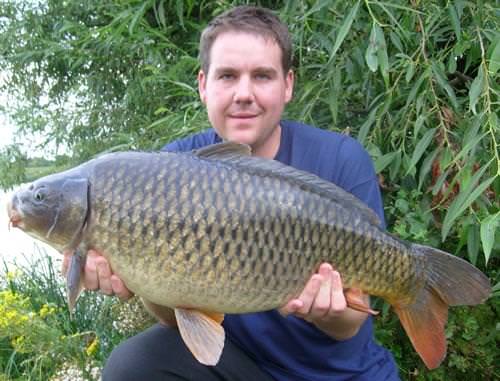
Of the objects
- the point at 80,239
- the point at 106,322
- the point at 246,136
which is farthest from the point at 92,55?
the point at 80,239

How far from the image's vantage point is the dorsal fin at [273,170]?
1.19m

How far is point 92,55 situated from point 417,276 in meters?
2.07

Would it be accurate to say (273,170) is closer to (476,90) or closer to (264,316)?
(264,316)

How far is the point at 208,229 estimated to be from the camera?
3.70 ft

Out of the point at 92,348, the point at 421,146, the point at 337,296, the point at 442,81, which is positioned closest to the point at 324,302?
the point at 337,296

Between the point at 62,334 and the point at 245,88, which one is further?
the point at 62,334

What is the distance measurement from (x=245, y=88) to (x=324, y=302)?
1.61 ft

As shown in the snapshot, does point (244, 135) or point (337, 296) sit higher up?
point (244, 135)

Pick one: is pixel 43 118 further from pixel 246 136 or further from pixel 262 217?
pixel 262 217

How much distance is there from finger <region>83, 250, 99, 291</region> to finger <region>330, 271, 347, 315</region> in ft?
1.29

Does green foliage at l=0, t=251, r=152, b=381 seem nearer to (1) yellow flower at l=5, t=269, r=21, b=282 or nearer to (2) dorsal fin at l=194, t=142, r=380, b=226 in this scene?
(1) yellow flower at l=5, t=269, r=21, b=282

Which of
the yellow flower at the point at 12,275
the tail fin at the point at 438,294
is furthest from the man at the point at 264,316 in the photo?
the yellow flower at the point at 12,275

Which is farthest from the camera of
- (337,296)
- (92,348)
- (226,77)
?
(92,348)

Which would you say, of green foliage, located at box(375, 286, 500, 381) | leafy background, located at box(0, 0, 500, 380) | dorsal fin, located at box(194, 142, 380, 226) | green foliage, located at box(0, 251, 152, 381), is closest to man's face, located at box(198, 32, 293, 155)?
leafy background, located at box(0, 0, 500, 380)
